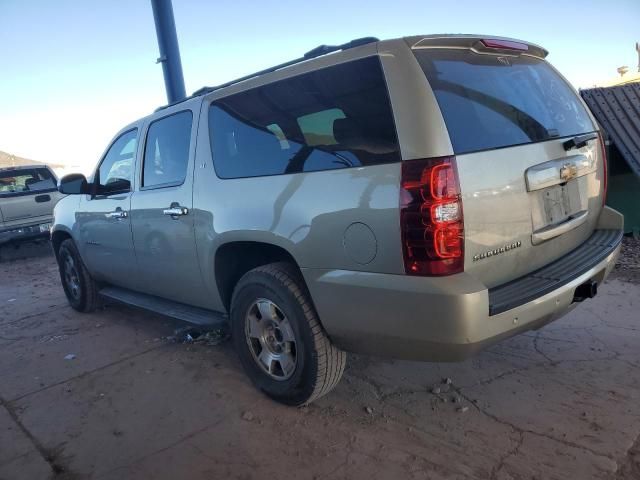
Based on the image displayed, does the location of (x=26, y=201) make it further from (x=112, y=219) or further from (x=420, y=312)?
(x=420, y=312)

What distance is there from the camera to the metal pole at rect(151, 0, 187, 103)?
6.73m

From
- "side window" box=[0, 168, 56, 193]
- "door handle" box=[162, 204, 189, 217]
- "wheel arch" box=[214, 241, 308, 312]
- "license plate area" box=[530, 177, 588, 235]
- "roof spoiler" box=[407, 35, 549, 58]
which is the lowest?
"wheel arch" box=[214, 241, 308, 312]

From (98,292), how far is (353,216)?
379cm

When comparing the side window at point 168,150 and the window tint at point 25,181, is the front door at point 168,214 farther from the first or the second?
the window tint at point 25,181

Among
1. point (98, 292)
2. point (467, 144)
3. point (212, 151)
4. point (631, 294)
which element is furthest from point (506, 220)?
point (98, 292)

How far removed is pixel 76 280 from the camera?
17.4ft

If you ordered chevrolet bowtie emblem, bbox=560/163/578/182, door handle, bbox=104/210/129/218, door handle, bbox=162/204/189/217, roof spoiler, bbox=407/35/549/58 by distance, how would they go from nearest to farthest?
roof spoiler, bbox=407/35/549/58 → chevrolet bowtie emblem, bbox=560/163/578/182 → door handle, bbox=162/204/189/217 → door handle, bbox=104/210/129/218

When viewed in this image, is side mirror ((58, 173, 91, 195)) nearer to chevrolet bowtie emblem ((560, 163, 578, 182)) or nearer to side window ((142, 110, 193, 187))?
side window ((142, 110, 193, 187))

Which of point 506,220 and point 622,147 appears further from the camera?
point 622,147

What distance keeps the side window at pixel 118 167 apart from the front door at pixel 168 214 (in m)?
0.26

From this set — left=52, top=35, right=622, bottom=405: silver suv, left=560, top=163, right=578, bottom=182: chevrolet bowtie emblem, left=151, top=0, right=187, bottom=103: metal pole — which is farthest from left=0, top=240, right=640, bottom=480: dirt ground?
left=151, top=0, right=187, bottom=103: metal pole

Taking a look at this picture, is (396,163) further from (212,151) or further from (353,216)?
(212,151)

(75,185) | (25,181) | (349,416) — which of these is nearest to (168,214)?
(75,185)

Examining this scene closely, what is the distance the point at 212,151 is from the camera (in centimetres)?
321
